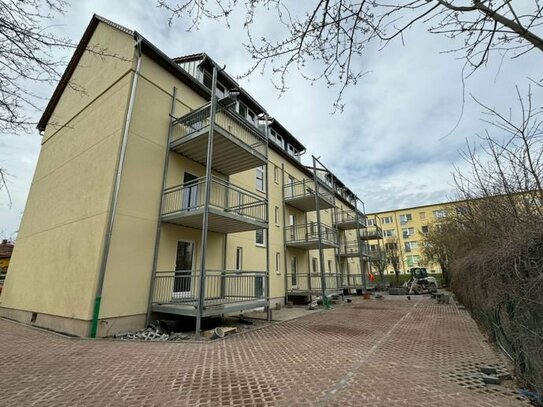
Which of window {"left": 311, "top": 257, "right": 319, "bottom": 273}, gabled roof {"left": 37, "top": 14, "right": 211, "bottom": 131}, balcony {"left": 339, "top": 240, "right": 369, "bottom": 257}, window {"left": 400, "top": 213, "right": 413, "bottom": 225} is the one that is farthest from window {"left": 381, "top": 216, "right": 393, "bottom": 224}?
gabled roof {"left": 37, "top": 14, "right": 211, "bottom": 131}

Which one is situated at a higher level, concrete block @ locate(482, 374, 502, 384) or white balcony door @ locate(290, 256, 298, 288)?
white balcony door @ locate(290, 256, 298, 288)

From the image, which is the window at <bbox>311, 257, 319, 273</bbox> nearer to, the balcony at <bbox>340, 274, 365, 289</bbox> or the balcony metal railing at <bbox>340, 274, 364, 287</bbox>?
the balcony at <bbox>340, 274, 365, 289</bbox>

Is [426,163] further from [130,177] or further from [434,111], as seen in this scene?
[130,177]

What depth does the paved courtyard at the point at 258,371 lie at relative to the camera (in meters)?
3.99

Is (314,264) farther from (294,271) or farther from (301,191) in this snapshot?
(301,191)

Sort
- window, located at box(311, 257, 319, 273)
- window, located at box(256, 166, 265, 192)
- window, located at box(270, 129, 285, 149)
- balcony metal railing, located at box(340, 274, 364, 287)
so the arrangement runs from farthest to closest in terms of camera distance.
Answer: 1. balcony metal railing, located at box(340, 274, 364, 287)
2. window, located at box(311, 257, 319, 273)
3. window, located at box(270, 129, 285, 149)
4. window, located at box(256, 166, 265, 192)

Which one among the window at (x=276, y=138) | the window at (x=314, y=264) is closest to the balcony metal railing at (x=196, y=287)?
the window at (x=314, y=264)

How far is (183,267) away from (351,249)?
23146 mm

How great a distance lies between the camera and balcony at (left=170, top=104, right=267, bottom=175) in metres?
10.3

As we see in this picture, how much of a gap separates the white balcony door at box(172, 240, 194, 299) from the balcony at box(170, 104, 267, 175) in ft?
12.4

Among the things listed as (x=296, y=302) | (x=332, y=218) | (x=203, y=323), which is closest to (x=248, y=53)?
(x=203, y=323)

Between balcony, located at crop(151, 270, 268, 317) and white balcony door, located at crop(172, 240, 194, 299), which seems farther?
white balcony door, located at crop(172, 240, 194, 299)

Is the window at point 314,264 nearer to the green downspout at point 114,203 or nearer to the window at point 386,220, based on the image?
the green downspout at point 114,203

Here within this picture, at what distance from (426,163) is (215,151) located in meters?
7.83
